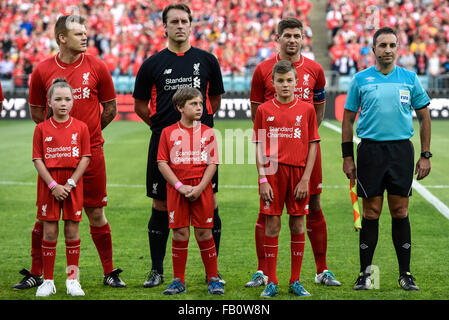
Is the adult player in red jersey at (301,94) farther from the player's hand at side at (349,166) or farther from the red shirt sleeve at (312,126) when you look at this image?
the red shirt sleeve at (312,126)

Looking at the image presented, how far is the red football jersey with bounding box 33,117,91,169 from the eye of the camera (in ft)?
19.6

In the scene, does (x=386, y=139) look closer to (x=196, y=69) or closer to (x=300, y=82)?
(x=300, y=82)

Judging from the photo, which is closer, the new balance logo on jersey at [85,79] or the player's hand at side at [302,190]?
the player's hand at side at [302,190]

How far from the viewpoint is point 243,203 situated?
1073 centimetres

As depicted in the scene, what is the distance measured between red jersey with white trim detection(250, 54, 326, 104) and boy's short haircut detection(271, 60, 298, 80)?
42cm

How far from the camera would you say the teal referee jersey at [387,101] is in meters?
6.11

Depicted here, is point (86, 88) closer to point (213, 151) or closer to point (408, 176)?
point (213, 151)

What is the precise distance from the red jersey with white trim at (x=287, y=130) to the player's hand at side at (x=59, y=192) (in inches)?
60.8

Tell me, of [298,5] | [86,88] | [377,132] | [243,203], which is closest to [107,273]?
[86,88]

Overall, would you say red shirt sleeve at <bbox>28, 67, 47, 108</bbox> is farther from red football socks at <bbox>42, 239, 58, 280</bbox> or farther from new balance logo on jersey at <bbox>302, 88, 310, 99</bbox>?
new balance logo on jersey at <bbox>302, 88, 310, 99</bbox>

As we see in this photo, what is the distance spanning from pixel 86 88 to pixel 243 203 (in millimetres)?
4847

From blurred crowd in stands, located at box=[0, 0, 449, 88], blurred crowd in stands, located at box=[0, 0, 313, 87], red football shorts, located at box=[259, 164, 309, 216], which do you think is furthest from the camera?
blurred crowd in stands, located at box=[0, 0, 313, 87]

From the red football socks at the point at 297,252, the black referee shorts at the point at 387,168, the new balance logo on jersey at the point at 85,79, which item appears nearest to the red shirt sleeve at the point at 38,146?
the new balance logo on jersey at the point at 85,79

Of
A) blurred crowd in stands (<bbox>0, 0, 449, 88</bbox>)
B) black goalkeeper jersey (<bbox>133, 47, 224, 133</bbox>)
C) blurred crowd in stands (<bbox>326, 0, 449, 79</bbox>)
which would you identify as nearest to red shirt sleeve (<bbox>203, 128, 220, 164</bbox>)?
black goalkeeper jersey (<bbox>133, 47, 224, 133</bbox>)
